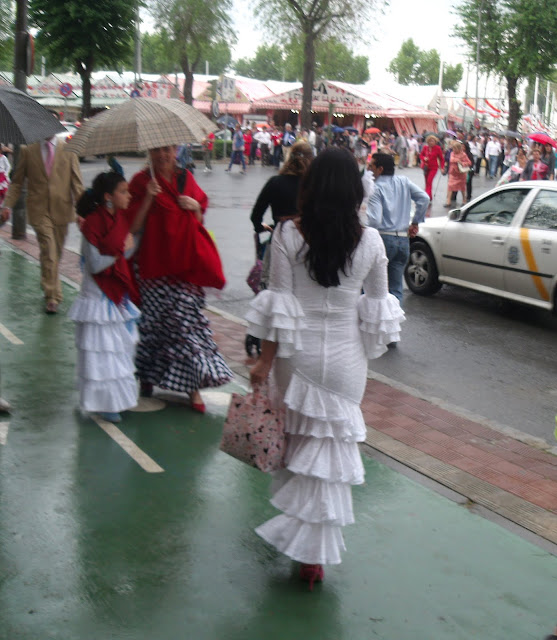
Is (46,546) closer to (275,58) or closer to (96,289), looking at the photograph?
(96,289)

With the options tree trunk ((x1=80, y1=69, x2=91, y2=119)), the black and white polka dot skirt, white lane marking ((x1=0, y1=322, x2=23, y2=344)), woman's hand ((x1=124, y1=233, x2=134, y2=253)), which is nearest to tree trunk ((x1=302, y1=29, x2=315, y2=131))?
tree trunk ((x1=80, y1=69, x2=91, y2=119))

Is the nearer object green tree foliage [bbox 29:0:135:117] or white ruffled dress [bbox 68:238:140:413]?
white ruffled dress [bbox 68:238:140:413]

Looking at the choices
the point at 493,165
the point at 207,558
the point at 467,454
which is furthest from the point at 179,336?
the point at 493,165

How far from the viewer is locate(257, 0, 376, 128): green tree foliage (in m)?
34.8

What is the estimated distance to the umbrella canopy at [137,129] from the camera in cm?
527

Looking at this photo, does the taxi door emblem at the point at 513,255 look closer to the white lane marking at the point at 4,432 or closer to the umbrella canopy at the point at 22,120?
the umbrella canopy at the point at 22,120

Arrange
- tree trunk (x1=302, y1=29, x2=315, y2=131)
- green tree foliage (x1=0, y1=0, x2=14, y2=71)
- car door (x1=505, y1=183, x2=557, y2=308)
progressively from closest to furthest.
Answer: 1. car door (x1=505, y1=183, x2=557, y2=308)
2. green tree foliage (x1=0, y1=0, x2=14, y2=71)
3. tree trunk (x1=302, y1=29, x2=315, y2=131)

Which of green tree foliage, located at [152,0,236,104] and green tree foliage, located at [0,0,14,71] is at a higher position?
green tree foliage, located at [152,0,236,104]

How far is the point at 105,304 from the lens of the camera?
5.62 metres

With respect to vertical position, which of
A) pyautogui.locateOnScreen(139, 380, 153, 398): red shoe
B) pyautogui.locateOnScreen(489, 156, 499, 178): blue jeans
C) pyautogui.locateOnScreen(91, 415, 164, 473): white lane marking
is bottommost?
pyautogui.locateOnScreen(91, 415, 164, 473): white lane marking

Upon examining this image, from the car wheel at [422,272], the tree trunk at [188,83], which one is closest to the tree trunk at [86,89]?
the tree trunk at [188,83]

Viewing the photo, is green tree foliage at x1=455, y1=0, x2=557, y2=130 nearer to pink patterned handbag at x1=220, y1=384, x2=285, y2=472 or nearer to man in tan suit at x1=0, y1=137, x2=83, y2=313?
man in tan suit at x1=0, y1=137, x2=83, y2=313

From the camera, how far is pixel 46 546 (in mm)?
3898

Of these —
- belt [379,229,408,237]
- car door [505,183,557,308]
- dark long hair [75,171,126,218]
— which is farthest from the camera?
car door [505,183,557,308]
